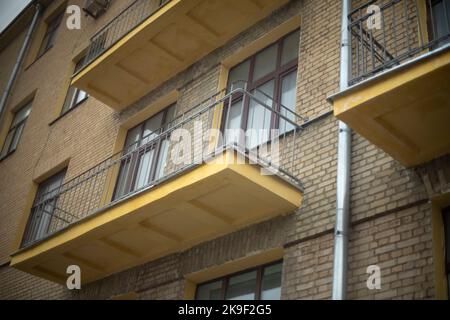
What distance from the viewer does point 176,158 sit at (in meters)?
8.55

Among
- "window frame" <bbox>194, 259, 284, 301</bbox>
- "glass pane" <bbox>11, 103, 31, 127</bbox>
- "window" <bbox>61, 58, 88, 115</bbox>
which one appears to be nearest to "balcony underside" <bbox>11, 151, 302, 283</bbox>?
"window frame" <bbox>194, 259, 284, 301</bbox>

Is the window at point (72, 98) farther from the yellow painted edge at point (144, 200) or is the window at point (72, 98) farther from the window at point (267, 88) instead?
the window at point (267, 88)

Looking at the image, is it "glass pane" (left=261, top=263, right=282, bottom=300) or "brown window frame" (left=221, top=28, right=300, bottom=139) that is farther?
"brown window frame" (left=221, top=28, right=300, bottom=139)

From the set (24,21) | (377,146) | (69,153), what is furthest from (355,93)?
(24,21)

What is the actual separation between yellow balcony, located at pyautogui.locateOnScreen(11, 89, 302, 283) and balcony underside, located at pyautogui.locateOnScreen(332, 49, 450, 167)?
1256mm

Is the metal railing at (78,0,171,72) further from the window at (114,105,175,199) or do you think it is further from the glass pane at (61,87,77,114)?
the window at (114,105,175,199)

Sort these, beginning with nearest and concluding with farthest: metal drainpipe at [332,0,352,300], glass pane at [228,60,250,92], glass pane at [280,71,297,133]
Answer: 1. metal drainpipe at [332,0,352,300]
2. glass pane at [280,71,297,133]
3. glass pane at [228,60,250,92]

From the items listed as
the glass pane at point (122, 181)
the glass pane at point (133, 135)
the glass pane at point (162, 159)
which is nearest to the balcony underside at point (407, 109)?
the glass pane at point (162, 159)

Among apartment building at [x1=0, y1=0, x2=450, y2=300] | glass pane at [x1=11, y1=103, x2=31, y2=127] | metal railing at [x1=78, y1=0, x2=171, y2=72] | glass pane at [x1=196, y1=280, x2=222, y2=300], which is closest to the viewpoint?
apartment building at [x1=0, y1=0, x2=450, y2=300]

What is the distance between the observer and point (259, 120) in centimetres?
804

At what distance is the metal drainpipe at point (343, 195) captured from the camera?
18.7ft

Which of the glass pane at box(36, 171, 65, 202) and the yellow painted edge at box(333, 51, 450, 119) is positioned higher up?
the glass pane at box(36, 171, 65, 202)

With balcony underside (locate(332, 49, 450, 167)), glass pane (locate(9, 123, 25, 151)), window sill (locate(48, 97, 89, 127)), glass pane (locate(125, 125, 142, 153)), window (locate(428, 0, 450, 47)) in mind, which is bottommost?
balcony underside (locate(332, 49, 450, 167))

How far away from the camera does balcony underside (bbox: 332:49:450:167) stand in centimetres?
512
